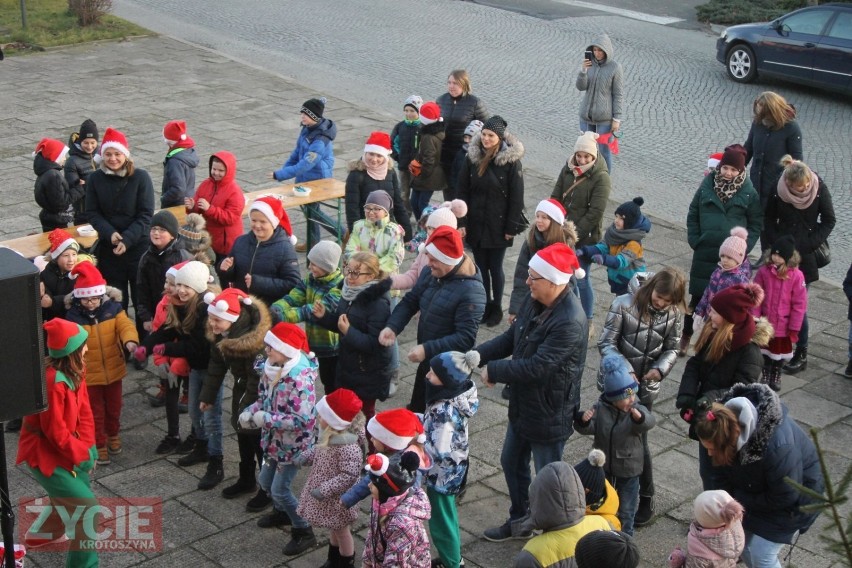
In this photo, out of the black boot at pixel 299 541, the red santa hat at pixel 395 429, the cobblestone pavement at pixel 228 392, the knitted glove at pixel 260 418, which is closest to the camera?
the red santa hat at pixel 395 429

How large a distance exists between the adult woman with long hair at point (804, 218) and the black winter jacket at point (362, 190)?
3.34m

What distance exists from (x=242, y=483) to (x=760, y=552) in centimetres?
331

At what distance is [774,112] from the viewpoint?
33.9 feet

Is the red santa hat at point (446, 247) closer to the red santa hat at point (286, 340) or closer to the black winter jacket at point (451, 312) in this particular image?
the black winter jacket at point (451, 312)

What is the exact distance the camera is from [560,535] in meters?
5.05

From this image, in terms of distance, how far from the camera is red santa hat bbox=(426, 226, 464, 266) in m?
6.92

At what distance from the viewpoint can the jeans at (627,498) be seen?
6.39m

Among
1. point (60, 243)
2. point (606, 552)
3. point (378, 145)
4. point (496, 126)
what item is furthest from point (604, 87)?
point (606, 552)

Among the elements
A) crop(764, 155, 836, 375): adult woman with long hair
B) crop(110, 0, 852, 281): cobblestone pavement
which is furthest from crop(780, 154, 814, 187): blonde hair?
crop(110, 0, 852, 281): cobblestone pavement

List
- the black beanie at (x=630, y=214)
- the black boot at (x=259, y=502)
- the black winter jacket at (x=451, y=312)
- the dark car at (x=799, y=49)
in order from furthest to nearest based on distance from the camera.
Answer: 1. the dark car at (x=799, y=49)
2. the black beanie at (x=630, y=214)
3. the black boot at (x=259, y=502)
4. the black winter jacket at (x=451, y=312)

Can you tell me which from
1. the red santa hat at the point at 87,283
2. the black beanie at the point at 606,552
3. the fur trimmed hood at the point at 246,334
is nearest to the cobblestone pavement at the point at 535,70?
the fur trimmed hood at the point at 246,334

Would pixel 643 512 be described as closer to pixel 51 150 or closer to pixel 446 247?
pixel 446 247

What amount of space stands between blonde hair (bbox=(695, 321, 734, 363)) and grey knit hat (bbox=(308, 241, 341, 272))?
8.64ft

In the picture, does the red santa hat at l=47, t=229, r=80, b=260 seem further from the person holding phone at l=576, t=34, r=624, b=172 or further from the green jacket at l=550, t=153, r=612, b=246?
the person holding phone at l=576, t=34, r=624, b=172
